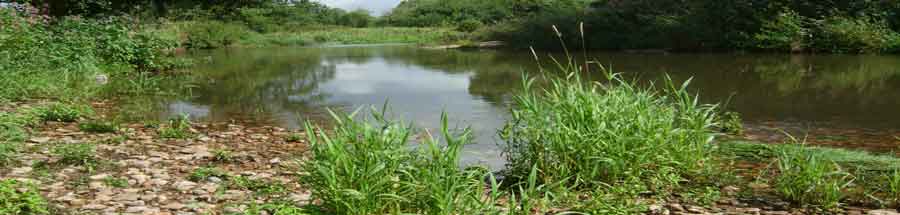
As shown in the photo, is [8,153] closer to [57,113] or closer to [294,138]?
[57,113]

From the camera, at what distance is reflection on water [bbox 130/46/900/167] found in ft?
26.0

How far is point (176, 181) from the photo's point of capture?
4.02 metres

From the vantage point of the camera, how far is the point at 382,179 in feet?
10.4

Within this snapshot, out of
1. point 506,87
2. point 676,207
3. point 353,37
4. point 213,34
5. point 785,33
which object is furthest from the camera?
point 353,37

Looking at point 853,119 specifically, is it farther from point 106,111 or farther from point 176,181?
point 106,111

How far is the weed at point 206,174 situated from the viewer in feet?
13.5

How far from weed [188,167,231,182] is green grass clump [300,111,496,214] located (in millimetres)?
1087

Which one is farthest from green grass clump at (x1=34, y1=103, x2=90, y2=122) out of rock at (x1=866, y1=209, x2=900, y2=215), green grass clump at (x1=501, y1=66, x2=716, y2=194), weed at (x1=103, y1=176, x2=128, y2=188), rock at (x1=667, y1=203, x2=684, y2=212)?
rock at (x1=866, y1=209, x2=900, y2=215)

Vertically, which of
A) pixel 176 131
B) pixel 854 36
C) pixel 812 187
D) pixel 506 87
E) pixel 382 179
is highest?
pixel 854 36

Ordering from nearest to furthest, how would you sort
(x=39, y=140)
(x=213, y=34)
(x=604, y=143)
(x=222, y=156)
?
(x=604, y=143) → (x=222, y=156) → (x=39, y=140) → (x=213, y=34)

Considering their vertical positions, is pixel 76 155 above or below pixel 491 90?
above

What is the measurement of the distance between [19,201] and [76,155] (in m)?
1.16

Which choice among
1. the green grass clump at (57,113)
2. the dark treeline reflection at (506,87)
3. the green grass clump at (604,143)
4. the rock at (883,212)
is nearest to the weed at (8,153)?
the green grass clump at (57,113)

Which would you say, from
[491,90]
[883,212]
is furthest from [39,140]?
[491,90]
